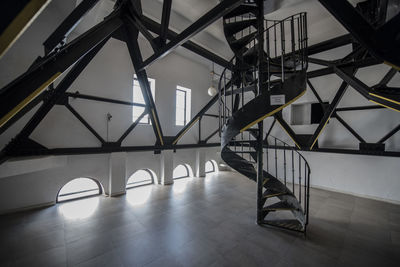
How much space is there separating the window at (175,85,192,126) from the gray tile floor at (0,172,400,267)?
345 cm

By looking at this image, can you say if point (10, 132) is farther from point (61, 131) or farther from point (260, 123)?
point (260, 123)

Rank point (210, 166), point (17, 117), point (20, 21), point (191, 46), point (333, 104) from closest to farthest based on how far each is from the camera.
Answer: point (20, 21) < point (17, 117) < point (333, 104) < point (191, 46) < point (210, 166)

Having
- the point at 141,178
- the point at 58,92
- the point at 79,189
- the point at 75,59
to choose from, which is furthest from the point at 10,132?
the point at 141,178

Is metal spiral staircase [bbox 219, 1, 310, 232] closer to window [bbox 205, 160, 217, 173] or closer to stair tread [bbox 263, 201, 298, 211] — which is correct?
stair tread [bbox 263, 201, 298, 211]

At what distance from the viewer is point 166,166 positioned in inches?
224

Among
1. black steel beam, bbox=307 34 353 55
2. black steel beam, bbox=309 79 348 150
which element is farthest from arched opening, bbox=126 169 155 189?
black steel beam, bbox=307 34 353 55

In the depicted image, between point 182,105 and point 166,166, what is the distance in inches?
107

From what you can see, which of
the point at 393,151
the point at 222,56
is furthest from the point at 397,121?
the point at 222,56

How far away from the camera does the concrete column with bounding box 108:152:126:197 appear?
4.50 metres

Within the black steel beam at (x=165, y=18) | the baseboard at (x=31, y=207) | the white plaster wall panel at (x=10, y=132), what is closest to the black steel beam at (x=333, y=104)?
the black steel beam at (x=165, y=18)

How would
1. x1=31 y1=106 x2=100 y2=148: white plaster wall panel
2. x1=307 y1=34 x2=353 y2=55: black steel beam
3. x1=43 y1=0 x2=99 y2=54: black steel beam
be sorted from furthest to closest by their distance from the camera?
x1=307 y1=34 x2=353 y2=55: black steel beam → x1=31 y1=106 x2=100 y2=148: white plaster wall panel → x1=43 y1=0 x2=99 y2=54: black steel beam

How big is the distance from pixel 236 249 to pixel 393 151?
4.88 m

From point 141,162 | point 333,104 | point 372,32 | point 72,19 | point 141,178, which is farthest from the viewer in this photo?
point 141,178

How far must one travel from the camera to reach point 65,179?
3979 millimetres
